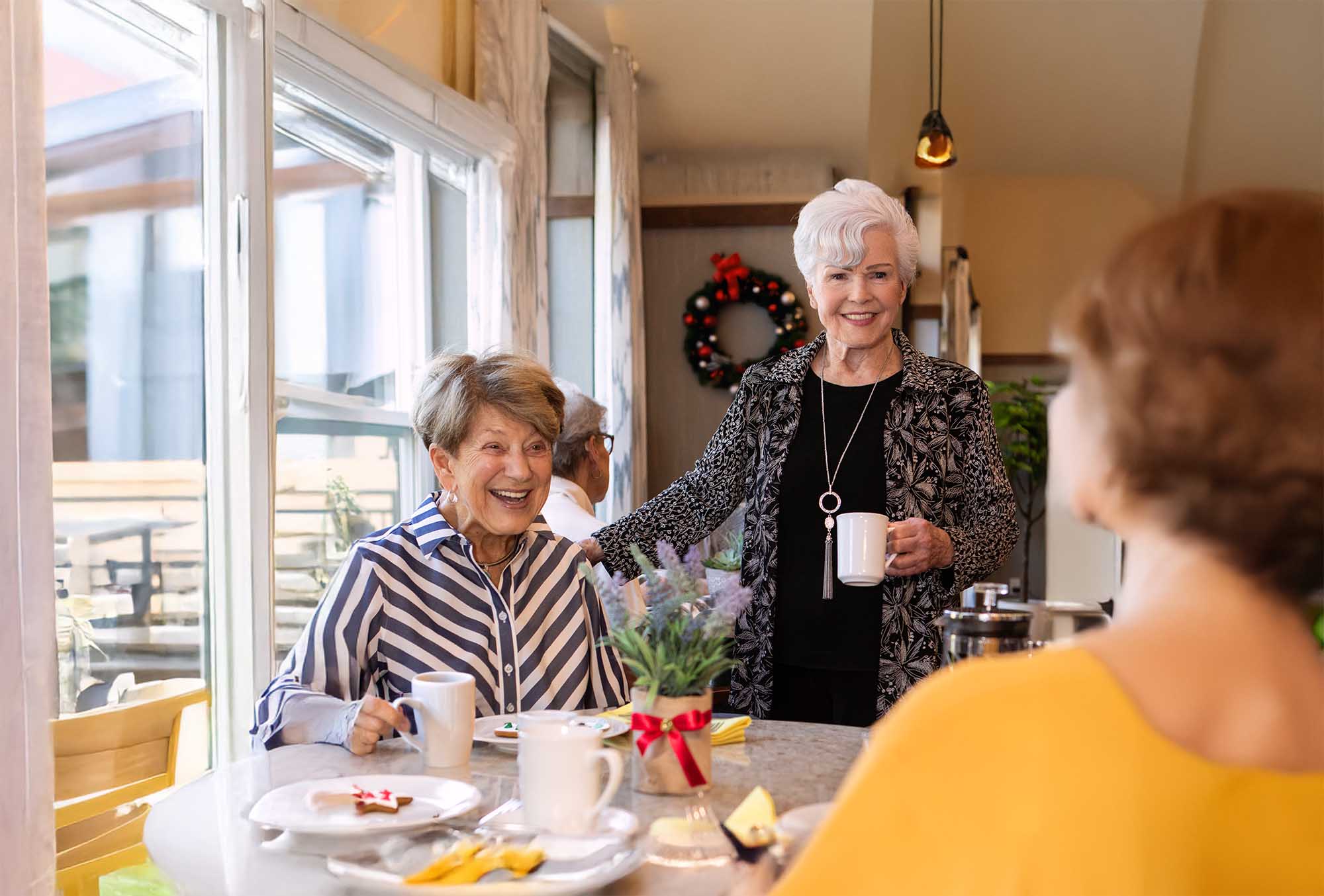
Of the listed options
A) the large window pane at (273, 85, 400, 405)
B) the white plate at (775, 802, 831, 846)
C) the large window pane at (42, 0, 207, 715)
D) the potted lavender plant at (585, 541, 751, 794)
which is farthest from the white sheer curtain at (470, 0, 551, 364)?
the white plate at (775, 802, 831, 846)

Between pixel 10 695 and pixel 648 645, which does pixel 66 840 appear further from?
pixel 648 645

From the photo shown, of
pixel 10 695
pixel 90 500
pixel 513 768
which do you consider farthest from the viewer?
pixel 90 500

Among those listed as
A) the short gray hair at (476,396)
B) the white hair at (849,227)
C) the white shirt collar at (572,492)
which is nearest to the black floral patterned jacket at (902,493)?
the white hair at (849,227)

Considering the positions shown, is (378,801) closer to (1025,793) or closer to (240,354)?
(1025,793)

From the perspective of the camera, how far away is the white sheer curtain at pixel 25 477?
70.6 inches

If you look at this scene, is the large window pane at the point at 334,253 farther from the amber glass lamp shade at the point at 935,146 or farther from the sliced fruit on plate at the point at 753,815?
the amber glass lamp shade at the point at 935,146

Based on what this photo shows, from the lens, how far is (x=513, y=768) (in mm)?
1489

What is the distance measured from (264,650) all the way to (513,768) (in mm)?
1493

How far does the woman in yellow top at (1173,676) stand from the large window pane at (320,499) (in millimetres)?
2457

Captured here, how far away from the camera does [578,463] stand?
10.2ft

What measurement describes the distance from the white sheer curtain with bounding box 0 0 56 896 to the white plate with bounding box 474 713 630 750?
0.68 metres

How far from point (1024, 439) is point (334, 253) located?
7409 millimetres

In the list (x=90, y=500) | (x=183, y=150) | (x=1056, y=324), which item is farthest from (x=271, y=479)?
(x=1056, y=324)

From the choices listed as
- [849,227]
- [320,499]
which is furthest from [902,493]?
[320,499]
